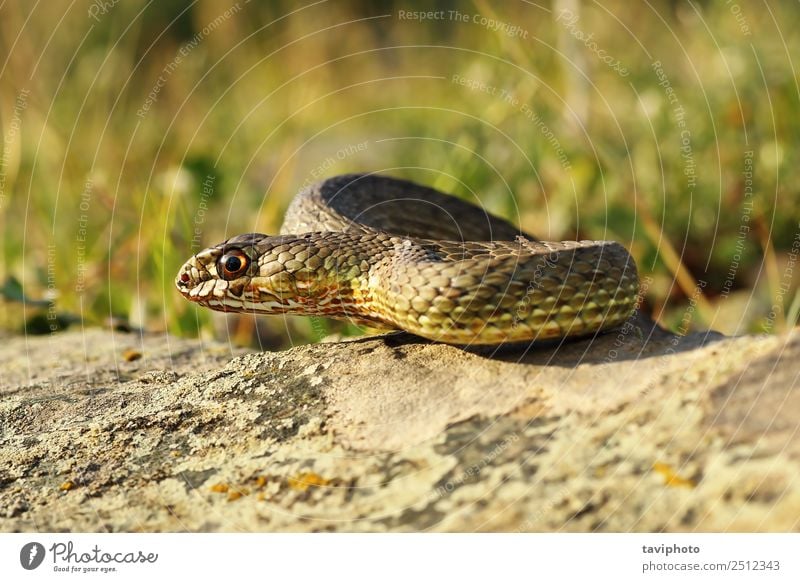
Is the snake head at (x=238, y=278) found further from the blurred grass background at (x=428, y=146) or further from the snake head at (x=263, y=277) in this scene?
the blurred grass background at (x=428, y=146)

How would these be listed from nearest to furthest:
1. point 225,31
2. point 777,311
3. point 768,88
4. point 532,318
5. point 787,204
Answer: point 532,318 → point 777,311 → point 787,204 → point 768,88 → point 225,31

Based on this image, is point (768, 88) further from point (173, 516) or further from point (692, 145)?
point (173, 516)

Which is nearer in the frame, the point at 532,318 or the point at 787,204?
the point at 532,318

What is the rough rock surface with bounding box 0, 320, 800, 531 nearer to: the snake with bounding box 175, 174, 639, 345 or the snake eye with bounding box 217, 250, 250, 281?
the snake with bounding box 175, 174, 639, 345

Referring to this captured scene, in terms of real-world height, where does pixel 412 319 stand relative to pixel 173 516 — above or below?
above

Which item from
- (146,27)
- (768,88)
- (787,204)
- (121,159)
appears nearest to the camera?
(787,204)

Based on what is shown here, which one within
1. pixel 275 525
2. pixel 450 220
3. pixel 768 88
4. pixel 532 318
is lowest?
pixel 275 525

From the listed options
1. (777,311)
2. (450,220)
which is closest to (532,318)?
(450,220)
